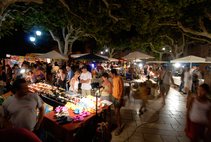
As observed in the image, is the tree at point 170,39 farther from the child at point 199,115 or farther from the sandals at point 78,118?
the sandals at point 78,118

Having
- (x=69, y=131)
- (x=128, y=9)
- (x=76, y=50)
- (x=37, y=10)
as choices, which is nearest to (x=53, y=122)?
(x=69, y=131)

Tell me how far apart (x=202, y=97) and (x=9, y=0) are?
17.6 ft

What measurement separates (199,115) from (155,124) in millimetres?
2157

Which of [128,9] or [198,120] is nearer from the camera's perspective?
[198,120]

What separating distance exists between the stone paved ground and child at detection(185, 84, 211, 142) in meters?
1.28

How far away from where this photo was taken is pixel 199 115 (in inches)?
89.4

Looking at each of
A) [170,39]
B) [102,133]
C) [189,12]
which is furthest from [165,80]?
[170,39]

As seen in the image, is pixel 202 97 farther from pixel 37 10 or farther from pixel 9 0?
pixel 37 10

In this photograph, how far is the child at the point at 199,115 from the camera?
2.23 meters

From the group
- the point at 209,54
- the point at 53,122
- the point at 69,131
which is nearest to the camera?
the point at 69,131

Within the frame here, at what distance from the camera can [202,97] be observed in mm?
2340

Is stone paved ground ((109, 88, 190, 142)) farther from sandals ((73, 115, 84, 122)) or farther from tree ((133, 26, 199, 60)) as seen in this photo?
tree ((133, 26, 199, 60))

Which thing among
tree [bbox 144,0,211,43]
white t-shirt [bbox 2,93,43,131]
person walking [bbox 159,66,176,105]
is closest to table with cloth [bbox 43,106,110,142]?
white t-shirt [bbox 2,93,43,131]

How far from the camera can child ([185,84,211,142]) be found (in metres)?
2.23
